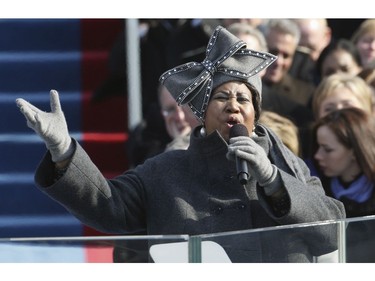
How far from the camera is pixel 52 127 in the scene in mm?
4750

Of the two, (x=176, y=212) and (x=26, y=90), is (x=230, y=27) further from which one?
(x=176, y=212)

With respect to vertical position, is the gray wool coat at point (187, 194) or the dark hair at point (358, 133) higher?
the dark hair at point (358, 133)

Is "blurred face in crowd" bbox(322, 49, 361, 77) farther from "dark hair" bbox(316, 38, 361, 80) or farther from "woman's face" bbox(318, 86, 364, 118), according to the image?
"woman's face" bbox(318, 86, 364, 118)

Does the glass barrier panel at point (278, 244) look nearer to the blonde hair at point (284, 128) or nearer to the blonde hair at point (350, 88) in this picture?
the blonde hair at point (284, 128)

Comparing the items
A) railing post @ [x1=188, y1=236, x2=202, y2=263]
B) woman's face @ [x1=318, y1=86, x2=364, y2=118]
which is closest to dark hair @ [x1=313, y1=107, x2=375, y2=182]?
woman's face @ [x1=318, y1=86, x2=364, y2=118]

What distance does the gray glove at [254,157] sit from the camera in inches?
186

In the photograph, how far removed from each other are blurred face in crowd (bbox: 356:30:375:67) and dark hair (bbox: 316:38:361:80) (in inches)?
2.7

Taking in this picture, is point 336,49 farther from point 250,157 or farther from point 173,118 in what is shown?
point 250,157

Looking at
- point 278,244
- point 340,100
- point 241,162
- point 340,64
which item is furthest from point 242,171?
point 340,64

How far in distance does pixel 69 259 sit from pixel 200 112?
0.97 metres

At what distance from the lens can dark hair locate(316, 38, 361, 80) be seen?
28.6ft

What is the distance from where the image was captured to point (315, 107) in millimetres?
7887

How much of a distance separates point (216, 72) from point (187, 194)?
44cm

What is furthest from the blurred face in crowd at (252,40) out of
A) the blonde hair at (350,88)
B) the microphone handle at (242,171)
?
the microphone handle at (242,171)
